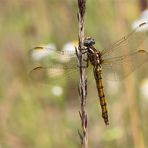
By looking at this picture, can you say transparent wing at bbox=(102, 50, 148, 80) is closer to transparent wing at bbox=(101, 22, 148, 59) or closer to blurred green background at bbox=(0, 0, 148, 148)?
transparent wing at bbox=(101, 22, 148, 59)

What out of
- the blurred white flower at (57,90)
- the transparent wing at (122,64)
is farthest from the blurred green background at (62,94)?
the transparent wing at (122,64)

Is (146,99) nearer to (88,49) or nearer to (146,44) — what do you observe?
(146,44)

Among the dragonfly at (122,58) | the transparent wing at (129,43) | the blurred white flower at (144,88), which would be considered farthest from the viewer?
the blurred white flower at (144,88)

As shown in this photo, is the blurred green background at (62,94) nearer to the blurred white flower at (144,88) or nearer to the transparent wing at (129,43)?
the blurred white flower at (144,88)

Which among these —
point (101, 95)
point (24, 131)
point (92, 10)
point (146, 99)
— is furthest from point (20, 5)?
point (101, 95)

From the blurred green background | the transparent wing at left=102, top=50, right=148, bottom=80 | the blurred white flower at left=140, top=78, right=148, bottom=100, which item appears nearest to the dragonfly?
the transparent wing at left=102, top=50, right=148, bottom=80

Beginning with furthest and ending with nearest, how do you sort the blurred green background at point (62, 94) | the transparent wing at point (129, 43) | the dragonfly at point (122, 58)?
the blurred green background at point (62, 94) → the transparent wing at point (129, 43) → the dragonfly at point (122, 58)

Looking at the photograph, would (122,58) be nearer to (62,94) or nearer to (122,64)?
(122,64)
